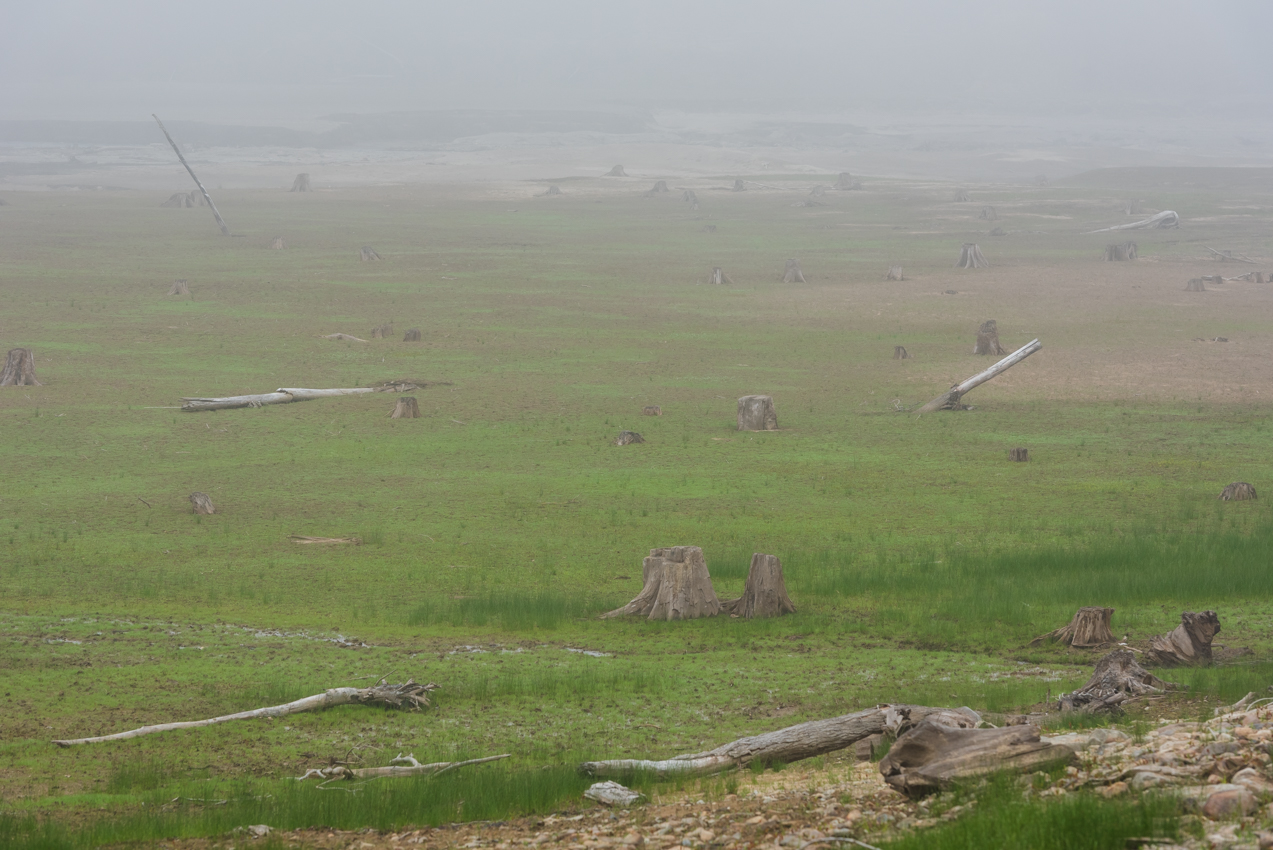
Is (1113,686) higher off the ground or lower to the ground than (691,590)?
lower

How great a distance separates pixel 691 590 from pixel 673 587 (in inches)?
7.3

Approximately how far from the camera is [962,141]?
134000mm

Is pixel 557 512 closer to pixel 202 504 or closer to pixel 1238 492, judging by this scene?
pixel 202 504

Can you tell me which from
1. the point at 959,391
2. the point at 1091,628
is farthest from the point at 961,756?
the point at 959,391

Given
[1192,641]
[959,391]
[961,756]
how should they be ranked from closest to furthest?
1. [961,756]
2. [1192,641]
3. [959,391]

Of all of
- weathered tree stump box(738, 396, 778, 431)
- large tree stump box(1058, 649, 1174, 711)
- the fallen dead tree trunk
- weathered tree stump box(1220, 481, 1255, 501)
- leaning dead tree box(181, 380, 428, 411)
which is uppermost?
leaning dead tree box(181, 380, 428, 411)

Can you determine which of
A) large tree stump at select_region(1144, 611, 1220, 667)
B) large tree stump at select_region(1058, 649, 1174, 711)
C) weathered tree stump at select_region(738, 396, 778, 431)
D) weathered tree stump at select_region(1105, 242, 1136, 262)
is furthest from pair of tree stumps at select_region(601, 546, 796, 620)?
weathered tree stump at select_region(1105, 242, 1136, 262)

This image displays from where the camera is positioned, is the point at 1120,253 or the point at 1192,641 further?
the point at 1120,253

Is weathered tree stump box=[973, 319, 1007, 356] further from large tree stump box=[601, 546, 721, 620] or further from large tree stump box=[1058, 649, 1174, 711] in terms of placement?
large tree stump box=[1058, 649, 1174, 711]

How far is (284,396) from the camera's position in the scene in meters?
25.3

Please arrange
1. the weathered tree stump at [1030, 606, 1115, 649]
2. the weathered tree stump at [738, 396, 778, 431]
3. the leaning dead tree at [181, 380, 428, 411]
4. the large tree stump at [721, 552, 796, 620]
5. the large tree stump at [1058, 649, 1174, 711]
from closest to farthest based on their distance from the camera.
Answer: the large tree stump at [1058, 649, 1174, 711] < the weathered tree stump at [1030, 606, 1115, 649] < the large tree stump at [721, 552, 796, 620] < the weathered tree stump at [738, 396, 778, 431] < the leaning dead tree at [181, 380, 428, 411]

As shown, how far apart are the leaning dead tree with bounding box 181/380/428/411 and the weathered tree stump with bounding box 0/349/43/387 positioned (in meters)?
3.21

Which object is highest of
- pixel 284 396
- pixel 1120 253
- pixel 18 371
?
pixel 1120 253

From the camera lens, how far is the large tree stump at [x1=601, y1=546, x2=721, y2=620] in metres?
13.7
